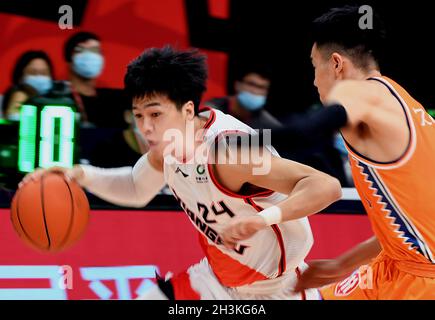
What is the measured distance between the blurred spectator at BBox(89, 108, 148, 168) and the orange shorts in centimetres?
221

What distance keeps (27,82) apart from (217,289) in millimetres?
2458

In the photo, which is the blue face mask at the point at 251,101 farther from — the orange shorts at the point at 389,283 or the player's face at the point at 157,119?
the orange shorts at the point at 389,283

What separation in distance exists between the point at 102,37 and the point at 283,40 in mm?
1426

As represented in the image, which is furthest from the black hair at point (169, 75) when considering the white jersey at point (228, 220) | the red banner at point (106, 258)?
the red banner at point (106, 258)

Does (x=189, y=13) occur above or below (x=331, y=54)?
above

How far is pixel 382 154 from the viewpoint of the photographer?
315 centimetres

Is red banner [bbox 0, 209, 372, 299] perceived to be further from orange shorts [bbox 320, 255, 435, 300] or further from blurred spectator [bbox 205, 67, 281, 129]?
orange shorts [bbox 320, 255, 435, 300]

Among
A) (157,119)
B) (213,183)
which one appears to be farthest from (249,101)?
(213,183)

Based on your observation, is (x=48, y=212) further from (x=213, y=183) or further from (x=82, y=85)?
(x=82, y=85)

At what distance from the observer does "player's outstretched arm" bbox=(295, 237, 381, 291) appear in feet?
12.4
